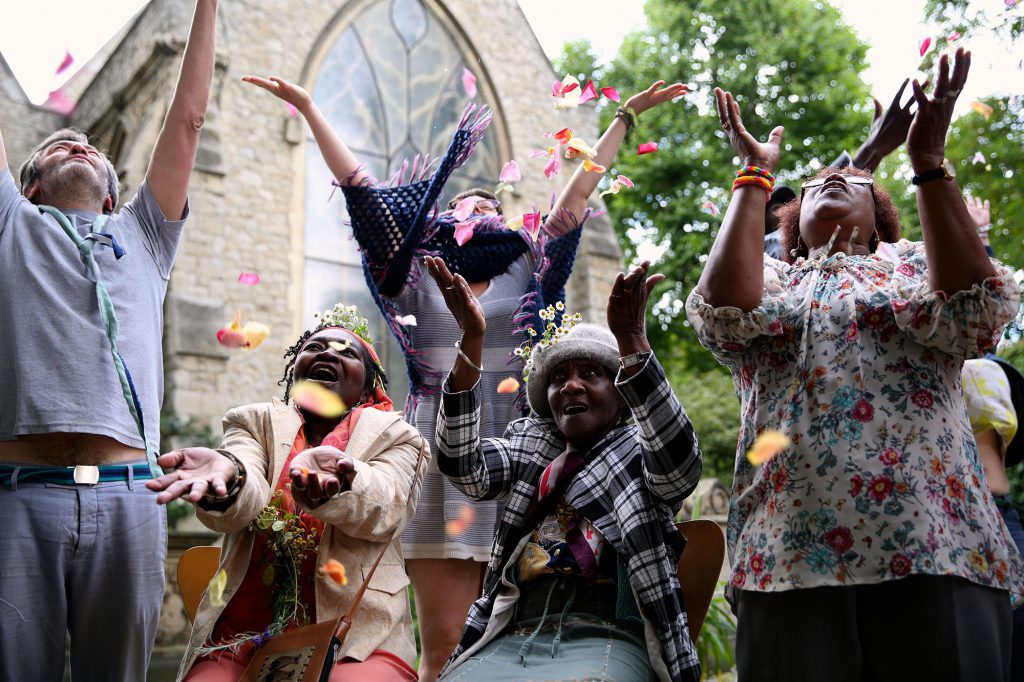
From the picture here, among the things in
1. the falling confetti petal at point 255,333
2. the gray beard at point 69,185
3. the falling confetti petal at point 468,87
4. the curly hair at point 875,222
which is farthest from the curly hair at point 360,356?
the falling confetti petal at point 468,87

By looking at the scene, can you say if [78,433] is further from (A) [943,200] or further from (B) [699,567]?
(A) [943,200]

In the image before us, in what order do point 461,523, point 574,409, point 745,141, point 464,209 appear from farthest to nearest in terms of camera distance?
1. point 464,209
2. point 461,523
3. point 574,409
4. point 745,141

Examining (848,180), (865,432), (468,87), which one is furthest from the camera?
(468,87)

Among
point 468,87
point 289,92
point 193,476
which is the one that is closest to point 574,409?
point 193,476

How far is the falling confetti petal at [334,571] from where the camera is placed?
315 cm

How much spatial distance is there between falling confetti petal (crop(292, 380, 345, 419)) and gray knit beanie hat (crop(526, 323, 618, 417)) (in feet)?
2.34

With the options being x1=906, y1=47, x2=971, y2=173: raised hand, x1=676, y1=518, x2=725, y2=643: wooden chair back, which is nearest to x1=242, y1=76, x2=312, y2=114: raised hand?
x1=676, y1=518, x2=725, y2=643: wooden chair back

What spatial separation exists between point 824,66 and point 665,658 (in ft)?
61.9

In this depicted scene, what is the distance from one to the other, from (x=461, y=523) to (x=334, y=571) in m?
0.84

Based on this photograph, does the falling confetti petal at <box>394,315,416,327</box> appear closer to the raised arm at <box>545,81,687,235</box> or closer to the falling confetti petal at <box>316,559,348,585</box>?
the raised arm at <box>545,81,687,235</box>

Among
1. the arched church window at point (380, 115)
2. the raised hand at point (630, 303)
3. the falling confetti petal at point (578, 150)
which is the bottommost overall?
the raised hand at point (630, 303)

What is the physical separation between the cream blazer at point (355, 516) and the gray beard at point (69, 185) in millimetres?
935

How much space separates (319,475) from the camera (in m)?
2.78

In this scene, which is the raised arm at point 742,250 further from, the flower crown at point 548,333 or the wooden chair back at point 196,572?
the wooden chair back at point 196,572
